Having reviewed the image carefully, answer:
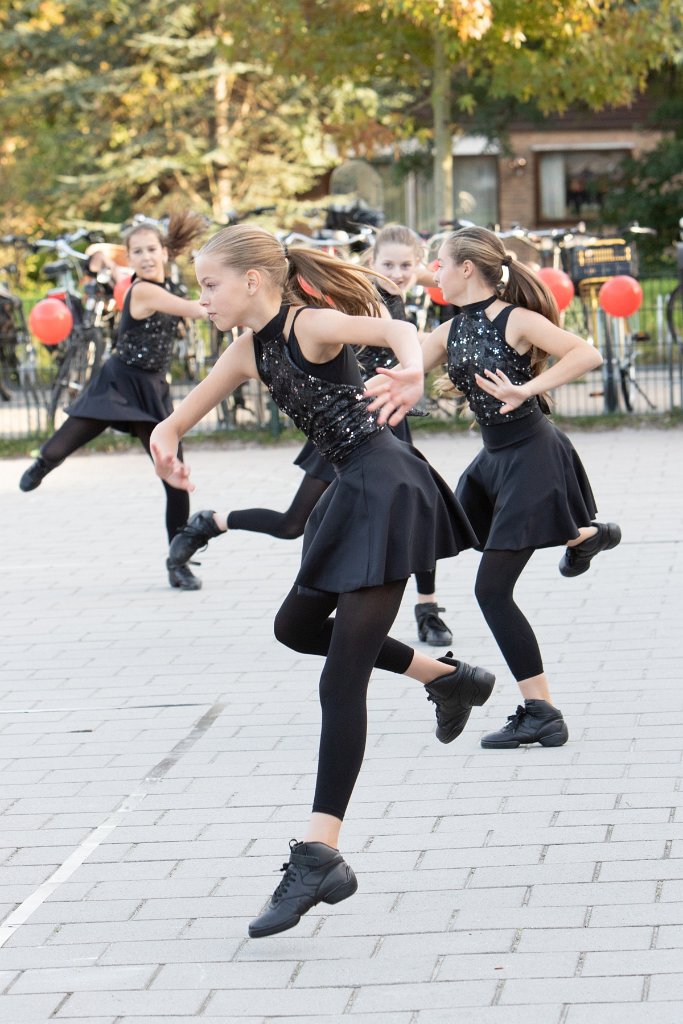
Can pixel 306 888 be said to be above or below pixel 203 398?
below

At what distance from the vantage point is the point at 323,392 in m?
4.06

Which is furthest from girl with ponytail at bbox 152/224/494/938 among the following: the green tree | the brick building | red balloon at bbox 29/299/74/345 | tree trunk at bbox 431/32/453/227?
the brick building

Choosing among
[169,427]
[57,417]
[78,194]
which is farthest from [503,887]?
[78,194]

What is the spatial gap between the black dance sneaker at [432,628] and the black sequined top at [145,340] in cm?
231

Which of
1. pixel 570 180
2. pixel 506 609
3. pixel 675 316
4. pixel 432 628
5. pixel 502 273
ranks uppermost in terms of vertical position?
pixel 502 273

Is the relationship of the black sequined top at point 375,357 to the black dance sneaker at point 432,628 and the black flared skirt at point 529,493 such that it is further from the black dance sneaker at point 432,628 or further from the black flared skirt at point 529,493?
the black flared skirt at point 529,493

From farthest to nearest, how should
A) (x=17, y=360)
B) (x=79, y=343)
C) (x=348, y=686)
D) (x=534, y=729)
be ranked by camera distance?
1. (x=17, y=360)
2. (x=79, y=343)
3. (x=534, y=729)
4. (x=348, y=686)

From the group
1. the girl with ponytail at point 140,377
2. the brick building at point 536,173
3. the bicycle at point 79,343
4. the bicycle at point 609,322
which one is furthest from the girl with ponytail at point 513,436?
the brick building at point 536,173

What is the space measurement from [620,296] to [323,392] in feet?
28.2

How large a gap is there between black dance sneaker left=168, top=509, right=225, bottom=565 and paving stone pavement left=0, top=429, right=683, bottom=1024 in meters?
0.36

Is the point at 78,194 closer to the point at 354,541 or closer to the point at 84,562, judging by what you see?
the point at 84,562

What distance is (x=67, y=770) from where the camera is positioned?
209 inches

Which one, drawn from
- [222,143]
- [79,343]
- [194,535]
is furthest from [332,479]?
[222,143]

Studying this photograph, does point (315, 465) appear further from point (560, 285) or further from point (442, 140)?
point (442, 140)
